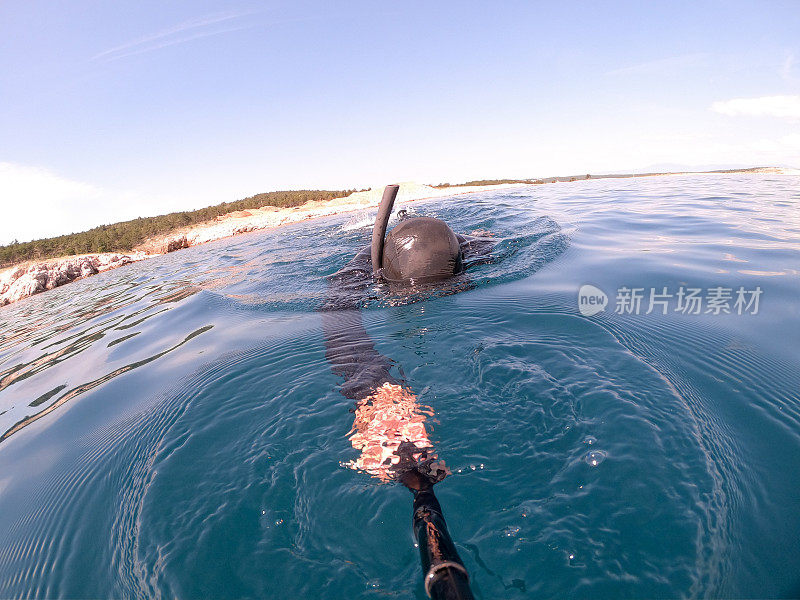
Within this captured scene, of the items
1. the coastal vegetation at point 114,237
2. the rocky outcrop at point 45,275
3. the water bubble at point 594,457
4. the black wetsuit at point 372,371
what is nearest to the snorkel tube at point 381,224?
the black wetsuit at point 372,371

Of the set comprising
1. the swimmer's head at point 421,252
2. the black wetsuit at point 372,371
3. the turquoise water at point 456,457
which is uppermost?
the swimmer's head at point 421,252

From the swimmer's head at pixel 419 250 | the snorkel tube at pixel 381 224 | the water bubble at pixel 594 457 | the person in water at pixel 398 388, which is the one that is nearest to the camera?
the person in water at pixel 398 388

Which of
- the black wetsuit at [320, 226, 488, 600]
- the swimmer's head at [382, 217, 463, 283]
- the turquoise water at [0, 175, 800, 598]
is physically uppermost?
the swimmer's head at [382, 217, 463, 283]

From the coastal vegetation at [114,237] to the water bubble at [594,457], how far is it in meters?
25.4

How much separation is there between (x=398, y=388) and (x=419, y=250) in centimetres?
249

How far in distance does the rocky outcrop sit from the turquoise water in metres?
12.1

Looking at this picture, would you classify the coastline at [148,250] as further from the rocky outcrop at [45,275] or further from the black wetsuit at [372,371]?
the black wetsuit at [372,371]

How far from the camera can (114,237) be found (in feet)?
75.2

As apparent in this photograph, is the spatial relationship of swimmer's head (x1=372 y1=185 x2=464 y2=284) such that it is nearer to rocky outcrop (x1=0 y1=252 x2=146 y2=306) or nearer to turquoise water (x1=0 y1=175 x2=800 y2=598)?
turquoise water (x1=0 y1=175 x2=800 y2=598)

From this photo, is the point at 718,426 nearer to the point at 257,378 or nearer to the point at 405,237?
the point at 257,378

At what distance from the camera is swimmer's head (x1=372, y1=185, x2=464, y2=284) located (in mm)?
4707

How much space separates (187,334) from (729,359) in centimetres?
559

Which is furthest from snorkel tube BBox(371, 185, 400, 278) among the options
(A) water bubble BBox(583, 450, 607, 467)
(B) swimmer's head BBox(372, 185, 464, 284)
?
(A) water bubble BBox(583, 450, 607, 467)

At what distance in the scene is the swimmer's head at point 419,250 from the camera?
4707mm
